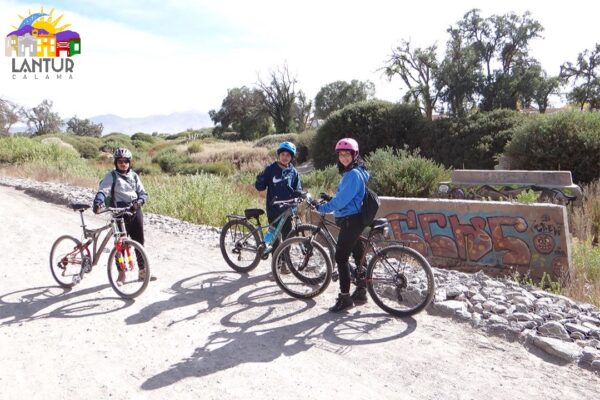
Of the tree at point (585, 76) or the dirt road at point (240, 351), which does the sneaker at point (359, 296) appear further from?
the tree at point (585, 76)

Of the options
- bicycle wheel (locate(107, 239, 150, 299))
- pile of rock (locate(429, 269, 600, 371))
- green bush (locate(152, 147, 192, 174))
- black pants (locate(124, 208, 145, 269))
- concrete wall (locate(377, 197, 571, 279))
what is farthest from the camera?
green bush (locate(152, 147, 192, 174))

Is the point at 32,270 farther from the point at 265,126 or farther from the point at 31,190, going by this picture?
the point at 265,126

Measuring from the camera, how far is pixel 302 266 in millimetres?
5578

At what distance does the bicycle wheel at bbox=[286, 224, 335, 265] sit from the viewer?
17.9 ft

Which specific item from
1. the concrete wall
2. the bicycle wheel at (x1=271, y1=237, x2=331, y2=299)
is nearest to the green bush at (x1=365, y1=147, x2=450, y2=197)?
the concrete wall

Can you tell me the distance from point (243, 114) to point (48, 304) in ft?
197

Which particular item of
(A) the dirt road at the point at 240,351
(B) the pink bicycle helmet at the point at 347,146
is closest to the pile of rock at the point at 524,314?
(A) the dirt road at the point at 240,351

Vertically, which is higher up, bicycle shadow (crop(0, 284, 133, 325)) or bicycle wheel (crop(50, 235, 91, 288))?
bicycle wheel (crop(50, 235, 91, 288))

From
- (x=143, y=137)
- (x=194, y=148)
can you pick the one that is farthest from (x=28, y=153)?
(x=143, y=137)

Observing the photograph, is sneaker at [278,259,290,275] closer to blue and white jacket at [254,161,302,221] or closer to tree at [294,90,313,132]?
blue and white jacket at [254,161,302,221]

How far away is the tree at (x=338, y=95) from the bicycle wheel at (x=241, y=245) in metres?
55.7

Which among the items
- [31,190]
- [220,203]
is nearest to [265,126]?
[31,190]

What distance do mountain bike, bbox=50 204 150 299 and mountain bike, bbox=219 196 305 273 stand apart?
1329 millimetres

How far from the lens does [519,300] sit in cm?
500
